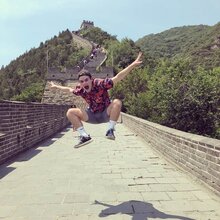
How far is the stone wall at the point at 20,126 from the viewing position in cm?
958

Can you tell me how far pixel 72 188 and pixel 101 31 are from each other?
113 m

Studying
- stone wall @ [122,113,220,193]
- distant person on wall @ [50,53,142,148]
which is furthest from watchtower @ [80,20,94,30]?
distant person on wall @ [50,53,142,148]

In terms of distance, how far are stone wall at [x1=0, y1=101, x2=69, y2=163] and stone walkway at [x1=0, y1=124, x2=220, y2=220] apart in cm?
50

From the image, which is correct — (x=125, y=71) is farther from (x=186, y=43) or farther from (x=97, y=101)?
(x=186, y=43)

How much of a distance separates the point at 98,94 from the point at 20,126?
19.8 feet

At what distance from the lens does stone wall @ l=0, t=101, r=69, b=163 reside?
377 inches

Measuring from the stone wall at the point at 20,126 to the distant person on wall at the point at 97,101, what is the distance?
11.3 feet

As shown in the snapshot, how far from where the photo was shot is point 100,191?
6133mm

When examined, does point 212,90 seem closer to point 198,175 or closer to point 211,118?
point 211,118

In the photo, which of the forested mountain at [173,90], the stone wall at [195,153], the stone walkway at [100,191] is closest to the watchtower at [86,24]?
the forested mountain at [173,90]

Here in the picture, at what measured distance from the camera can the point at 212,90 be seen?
27.2m

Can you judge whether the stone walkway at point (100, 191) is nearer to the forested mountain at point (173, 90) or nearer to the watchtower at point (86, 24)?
the forested mountain at point (173, 90)

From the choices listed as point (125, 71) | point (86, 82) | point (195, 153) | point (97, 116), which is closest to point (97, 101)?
point (97, 116)

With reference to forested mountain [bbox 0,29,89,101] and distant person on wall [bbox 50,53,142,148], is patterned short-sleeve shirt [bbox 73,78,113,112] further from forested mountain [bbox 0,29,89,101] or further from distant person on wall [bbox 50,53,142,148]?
forested mountain [bbox 0,29,89,101]
